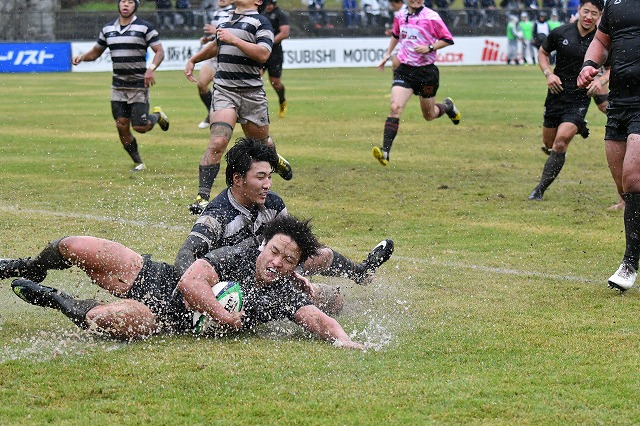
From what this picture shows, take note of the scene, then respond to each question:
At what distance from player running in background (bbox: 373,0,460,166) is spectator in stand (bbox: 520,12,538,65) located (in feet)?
89.1

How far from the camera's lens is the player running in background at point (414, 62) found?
12992 mm

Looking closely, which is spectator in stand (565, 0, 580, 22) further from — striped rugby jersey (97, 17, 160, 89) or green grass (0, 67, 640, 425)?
striped rugby jersey (97, 17, 160, 89)

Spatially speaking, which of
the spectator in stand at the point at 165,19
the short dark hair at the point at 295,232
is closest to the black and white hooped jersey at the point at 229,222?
the short dark hair at the point at 295,232

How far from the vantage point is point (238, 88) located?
34.2 ft

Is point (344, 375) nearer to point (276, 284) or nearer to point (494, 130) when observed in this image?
point (276, 284)

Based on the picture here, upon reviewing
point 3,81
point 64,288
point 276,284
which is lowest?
point 3,81

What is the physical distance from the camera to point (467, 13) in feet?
132

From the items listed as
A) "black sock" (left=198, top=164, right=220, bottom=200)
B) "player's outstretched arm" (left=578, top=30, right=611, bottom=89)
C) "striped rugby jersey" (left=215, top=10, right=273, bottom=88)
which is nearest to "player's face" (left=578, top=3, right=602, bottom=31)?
"player's outstretched arm" (left=578, top=30, right=611, bottom=89)

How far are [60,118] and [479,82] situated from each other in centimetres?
1396

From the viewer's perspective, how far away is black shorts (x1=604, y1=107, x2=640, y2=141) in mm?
7405

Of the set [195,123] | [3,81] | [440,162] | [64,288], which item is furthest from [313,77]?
[64,288]

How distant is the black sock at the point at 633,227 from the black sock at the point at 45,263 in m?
3.83

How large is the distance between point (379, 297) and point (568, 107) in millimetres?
4777

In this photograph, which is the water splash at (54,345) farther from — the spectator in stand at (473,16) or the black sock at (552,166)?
the spectator in stand at (473,16)
